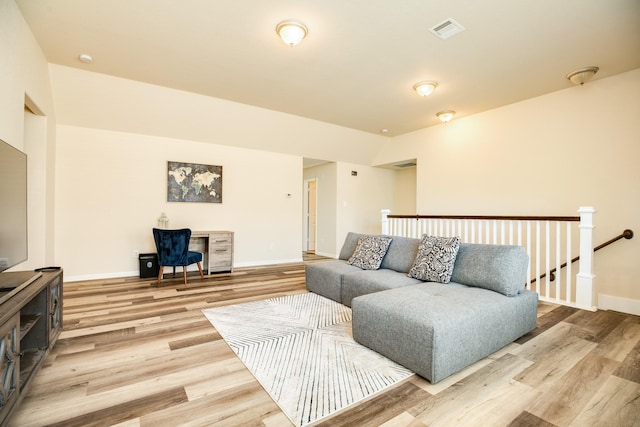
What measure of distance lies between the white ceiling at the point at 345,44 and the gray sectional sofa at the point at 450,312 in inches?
81.6

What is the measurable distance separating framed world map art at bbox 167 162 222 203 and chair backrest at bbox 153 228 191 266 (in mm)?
971

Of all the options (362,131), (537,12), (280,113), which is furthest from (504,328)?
(362,131)

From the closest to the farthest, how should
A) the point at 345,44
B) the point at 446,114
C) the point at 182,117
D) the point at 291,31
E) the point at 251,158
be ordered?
the point at 291,31 → the point at 345,44 → the point at 182,117 → the point at 446,114 → the point at 251,158

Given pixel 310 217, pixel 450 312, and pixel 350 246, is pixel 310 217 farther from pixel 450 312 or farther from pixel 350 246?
pixel 450 312

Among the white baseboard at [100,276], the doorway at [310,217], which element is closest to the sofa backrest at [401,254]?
the white baseboard at [100,276]

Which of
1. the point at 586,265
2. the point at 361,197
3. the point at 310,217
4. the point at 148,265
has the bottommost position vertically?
the point at 148,265

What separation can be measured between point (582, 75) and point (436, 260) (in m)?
3.01

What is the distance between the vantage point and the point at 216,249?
4891mm

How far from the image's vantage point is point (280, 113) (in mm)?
5070

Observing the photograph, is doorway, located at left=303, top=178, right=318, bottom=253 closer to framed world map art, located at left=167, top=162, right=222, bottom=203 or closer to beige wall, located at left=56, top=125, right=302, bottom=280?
beige wall, located at left=56, top=125, right=302, bottom=280

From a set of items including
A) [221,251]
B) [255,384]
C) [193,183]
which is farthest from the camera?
[193,183]

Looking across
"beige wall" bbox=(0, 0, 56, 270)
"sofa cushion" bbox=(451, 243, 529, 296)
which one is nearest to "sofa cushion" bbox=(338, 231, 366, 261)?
"sofa cushion" bbox=(451, 243, 529, 296)

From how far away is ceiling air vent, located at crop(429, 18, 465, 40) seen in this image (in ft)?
8.62

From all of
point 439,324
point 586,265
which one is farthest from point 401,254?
point 586,265
